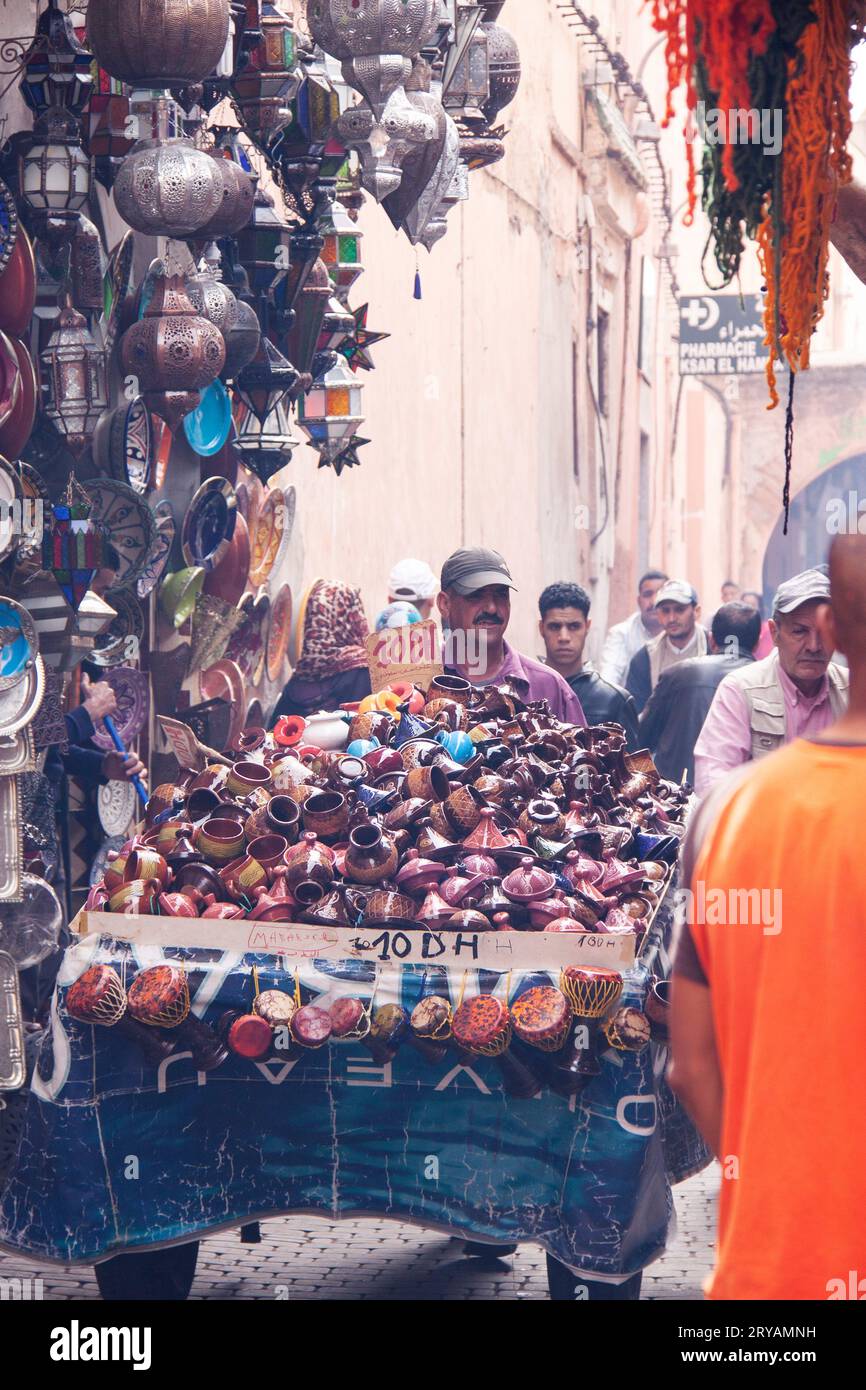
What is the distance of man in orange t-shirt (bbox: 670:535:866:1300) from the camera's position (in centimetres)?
213

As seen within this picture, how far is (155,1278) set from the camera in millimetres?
4215

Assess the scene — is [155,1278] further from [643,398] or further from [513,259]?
[643,398]

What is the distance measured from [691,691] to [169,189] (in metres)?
2.65

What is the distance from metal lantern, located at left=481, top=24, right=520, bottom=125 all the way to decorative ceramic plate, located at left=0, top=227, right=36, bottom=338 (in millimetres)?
2506

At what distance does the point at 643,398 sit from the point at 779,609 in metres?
19.1

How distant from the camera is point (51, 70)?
5613 mm

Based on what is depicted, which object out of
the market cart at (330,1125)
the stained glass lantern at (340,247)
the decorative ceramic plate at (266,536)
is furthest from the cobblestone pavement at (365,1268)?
the stained glass lantern at (340,247)

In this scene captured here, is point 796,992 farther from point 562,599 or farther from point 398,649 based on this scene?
point 562,599

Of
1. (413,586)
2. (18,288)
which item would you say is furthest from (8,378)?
(413,586)

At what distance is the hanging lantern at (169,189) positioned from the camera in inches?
210

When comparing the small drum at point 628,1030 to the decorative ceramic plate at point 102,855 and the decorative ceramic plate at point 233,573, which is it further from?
the decorative ceramic plate at point 233,573

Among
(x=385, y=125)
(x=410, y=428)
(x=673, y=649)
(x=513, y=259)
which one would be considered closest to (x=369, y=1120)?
(x=385, y=125)

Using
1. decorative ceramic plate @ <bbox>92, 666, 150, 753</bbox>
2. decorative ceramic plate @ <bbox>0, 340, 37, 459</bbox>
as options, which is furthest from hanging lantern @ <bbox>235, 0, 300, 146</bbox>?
decorative ceramic plate @ <bbox>92, 666, 150, 753</bbox>

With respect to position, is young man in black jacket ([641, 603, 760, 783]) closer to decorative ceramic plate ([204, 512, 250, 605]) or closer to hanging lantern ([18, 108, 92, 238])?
decorative ceramic plate ([204, 512, 250, 605])
